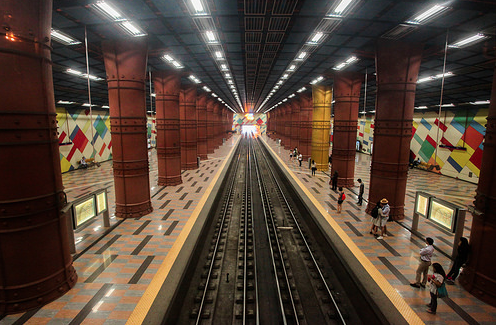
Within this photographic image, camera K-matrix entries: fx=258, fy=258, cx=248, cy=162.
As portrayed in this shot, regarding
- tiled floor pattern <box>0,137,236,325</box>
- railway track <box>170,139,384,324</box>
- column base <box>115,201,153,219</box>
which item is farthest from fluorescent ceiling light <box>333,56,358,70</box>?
column base <box>115,201,153,219</box>

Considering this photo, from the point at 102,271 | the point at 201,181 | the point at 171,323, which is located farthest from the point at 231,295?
the point at 201,181

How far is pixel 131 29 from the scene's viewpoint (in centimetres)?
846

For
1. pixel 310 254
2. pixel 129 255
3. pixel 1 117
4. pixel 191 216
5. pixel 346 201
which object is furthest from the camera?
pixel 346 201

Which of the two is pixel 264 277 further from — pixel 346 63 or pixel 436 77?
pixel 436 77

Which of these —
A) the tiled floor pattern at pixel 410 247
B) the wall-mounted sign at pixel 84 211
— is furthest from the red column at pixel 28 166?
the tiled floor pattern at pixel 410 247

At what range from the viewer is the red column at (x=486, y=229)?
566cm

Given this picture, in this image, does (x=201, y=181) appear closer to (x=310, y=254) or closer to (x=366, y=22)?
(x=310, y=254)

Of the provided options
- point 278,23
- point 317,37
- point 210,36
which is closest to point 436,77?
point 317,37

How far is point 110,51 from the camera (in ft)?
31.0

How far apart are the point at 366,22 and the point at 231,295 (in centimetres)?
869

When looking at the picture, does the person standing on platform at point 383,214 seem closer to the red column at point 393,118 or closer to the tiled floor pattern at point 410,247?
the tiled floor pattern at point 410,247

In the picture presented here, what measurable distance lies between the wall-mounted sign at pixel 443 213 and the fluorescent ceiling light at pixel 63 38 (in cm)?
1255

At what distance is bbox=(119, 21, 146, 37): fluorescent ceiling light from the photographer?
7917mm

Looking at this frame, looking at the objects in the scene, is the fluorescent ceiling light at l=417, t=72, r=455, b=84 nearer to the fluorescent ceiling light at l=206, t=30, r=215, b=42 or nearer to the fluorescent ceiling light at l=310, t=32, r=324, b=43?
the fluorescent ceiling light at l=310, t=32, r=324, b=43
